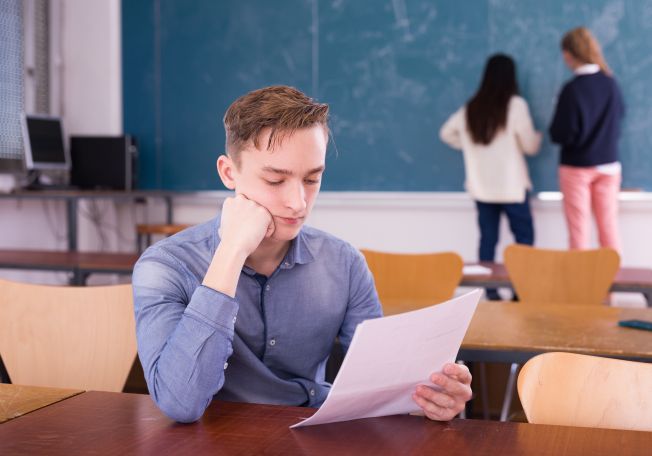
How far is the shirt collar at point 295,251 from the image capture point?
1565 mm

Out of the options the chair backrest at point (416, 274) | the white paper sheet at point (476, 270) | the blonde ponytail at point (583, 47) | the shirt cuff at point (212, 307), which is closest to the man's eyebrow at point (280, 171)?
the shirt cuff at point (212, 307)

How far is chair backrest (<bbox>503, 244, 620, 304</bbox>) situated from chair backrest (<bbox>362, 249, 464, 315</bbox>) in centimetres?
32

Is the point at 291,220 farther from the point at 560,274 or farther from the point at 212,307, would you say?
the point at 560,274

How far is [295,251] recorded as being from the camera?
5.22 feet

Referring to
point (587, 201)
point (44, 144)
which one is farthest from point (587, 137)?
point (44, 144)

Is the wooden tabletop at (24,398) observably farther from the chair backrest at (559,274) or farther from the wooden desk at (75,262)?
the chair backrest at (559,274)

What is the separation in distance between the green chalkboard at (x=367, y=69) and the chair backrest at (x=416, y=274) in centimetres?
275

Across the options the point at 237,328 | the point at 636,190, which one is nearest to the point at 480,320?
the point at 237,328

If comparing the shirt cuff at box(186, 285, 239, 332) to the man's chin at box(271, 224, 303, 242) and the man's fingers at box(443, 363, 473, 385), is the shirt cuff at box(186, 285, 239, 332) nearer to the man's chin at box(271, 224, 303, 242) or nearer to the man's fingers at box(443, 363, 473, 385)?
the man's chin at box(271, 224, 303, 242)

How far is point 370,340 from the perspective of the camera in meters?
1.11

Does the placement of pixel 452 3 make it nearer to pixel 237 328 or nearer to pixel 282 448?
pixel 237 328

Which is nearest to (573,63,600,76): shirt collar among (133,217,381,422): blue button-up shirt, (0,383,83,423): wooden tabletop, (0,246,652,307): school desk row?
(0,246,652,307): school desk row

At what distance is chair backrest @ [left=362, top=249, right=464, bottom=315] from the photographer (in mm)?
2984

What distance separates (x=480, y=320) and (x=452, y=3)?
13.5 ft
